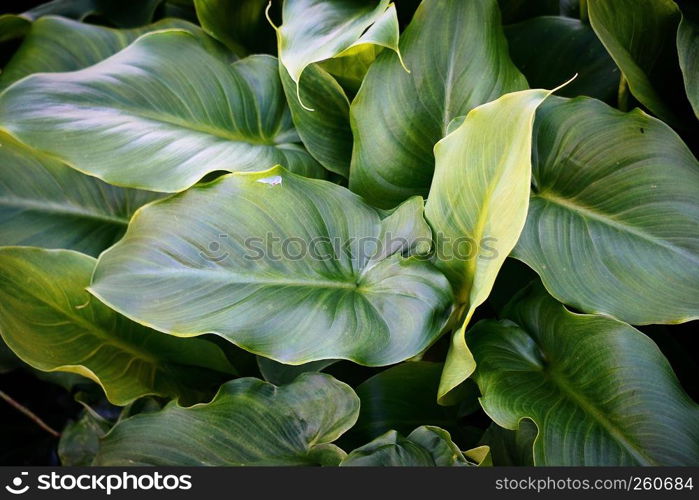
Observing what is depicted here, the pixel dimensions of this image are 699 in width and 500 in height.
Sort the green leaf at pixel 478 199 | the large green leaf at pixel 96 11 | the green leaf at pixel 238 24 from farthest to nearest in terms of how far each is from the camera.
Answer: the large green leaf at pixel 96 11 < the green leaf at pixel 238 24 < the green leaf at pixel 478 199

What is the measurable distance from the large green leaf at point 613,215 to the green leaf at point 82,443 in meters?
0.58

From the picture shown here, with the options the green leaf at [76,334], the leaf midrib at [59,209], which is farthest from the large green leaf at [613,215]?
the leaf midrib at [59,209]

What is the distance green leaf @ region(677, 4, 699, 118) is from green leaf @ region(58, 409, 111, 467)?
2.66 ft

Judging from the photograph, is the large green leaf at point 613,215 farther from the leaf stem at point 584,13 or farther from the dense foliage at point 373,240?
the leaf stem at point 584,13

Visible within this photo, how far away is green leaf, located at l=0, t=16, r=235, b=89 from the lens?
37.7 inches

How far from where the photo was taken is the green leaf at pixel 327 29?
27.8 inches

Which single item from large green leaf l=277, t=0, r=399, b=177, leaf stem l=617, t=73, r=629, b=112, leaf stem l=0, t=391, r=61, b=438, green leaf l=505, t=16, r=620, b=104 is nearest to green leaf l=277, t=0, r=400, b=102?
large green leaf l=277, t=0, r=399, b=177

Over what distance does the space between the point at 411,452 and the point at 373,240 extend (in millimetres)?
227

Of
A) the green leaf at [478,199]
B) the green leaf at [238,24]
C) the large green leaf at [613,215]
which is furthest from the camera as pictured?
the green leaf at [238,24]

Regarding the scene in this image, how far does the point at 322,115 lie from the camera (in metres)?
0.86

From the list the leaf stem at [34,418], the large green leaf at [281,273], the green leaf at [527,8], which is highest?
the green leaf at [527,8]

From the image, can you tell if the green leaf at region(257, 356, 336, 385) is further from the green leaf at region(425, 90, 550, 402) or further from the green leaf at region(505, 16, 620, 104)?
the green leaf at region(505, 16, 620, 104)

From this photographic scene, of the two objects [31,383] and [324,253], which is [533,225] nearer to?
[324,253]

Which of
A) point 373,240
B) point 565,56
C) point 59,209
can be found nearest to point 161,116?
point 59,209
